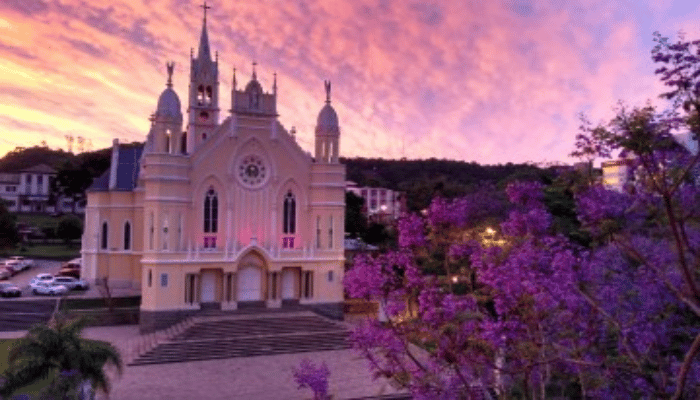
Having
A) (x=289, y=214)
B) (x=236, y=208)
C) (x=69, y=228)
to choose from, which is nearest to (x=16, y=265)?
(x=69, y=228)

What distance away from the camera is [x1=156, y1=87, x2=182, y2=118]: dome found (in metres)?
27.3

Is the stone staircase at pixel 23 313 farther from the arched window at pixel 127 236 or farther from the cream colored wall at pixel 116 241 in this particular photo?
the arched window at pixel 127 236

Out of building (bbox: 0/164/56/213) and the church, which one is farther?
building (bbox: 0/164/56/213)

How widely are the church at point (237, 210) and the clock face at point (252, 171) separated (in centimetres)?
4

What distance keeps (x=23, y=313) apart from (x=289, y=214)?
40.6 feet

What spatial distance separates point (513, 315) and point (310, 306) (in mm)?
20401

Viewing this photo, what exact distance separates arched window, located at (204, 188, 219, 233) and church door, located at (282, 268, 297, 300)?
3798 millimetres

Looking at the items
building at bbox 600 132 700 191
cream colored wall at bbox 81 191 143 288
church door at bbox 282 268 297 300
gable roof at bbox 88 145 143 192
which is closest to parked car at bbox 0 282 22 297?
cream colored wall at bbox 81 191 143 288

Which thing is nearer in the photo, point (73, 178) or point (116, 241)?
point (116, 241)

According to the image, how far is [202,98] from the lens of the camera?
3188cm

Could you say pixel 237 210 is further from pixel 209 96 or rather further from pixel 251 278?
pixel 209 96

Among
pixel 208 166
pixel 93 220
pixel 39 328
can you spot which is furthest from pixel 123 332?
pixel 39 328

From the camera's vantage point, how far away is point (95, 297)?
3158 cm

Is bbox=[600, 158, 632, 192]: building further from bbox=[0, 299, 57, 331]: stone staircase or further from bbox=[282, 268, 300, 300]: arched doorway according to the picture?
bbox=[0, 299, 57, 331]: stone staircase
